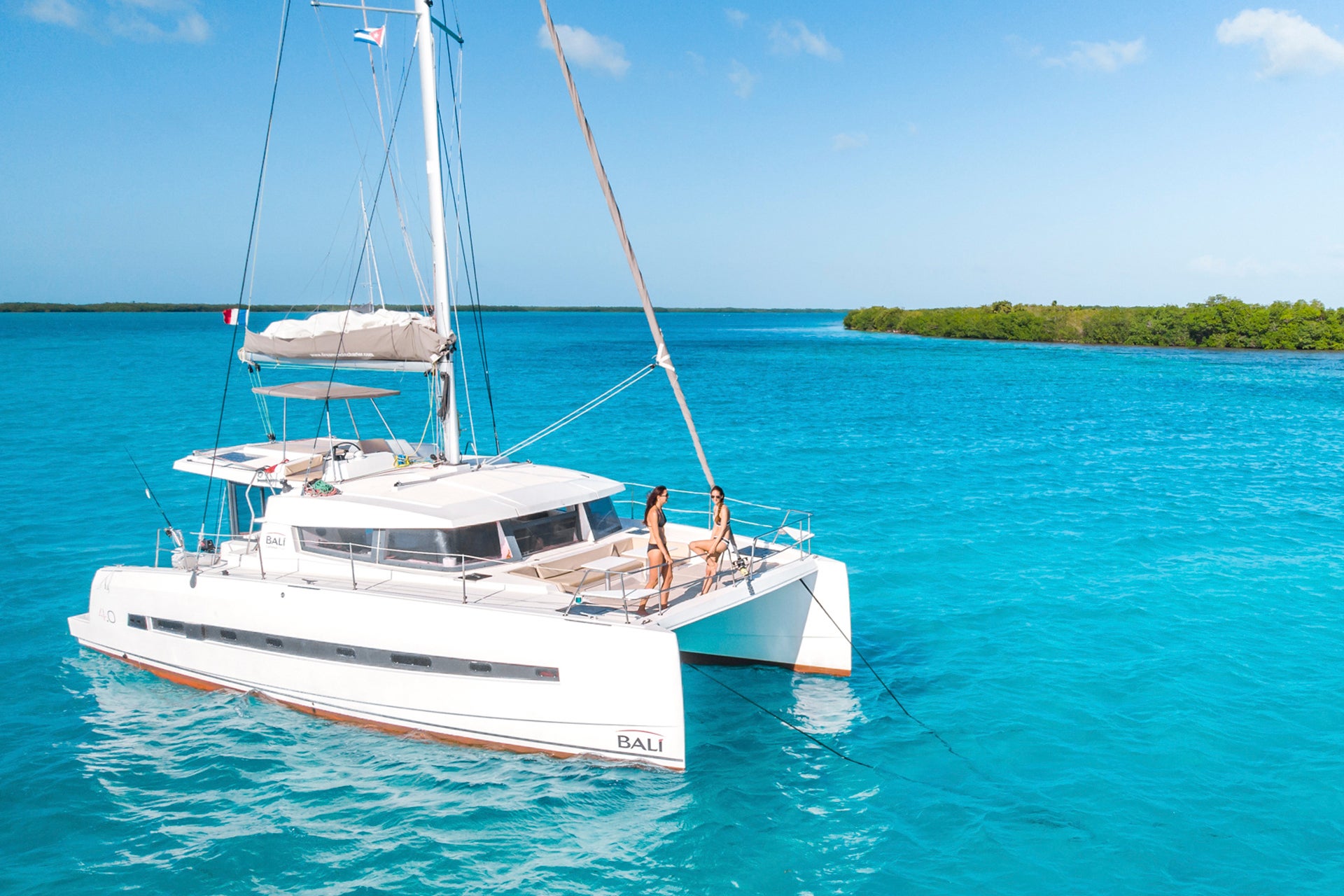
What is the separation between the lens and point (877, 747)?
9.89 m

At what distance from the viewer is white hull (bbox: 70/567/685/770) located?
8.48 m

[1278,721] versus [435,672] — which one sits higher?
[435,672]

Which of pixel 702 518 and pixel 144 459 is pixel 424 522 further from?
pixel 144 459

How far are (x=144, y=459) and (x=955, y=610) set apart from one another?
2368 centimetres

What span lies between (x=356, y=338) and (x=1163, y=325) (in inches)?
3405

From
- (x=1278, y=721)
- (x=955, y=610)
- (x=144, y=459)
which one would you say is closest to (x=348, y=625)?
(x=955, y=610)

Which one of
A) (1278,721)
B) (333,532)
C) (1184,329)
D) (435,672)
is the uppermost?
(1184,329)

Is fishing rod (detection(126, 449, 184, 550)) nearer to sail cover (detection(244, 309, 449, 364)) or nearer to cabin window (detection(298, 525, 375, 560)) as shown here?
cabin window (detection(298, 525, 375, 560))

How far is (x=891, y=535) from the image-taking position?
1822 cm

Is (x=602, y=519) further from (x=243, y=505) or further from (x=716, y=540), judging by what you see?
(x=243, y=505)

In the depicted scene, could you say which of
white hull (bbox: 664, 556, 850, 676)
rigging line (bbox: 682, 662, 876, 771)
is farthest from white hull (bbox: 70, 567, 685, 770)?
white hull (bbox: 664, 556, 850, 676)

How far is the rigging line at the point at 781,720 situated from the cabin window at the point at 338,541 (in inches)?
174

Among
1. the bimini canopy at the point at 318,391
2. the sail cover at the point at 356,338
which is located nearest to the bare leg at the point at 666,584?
the sail cover at the point at 356,338

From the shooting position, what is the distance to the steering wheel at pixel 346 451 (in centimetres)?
1219
